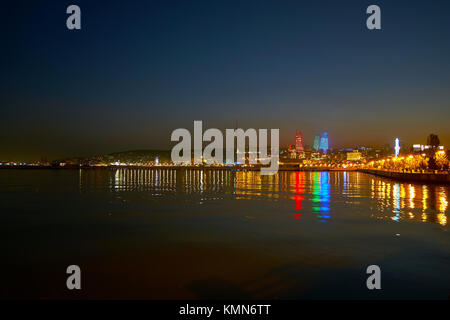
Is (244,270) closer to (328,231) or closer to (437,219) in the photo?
(328,231)

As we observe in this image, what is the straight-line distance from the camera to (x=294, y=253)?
409 inches

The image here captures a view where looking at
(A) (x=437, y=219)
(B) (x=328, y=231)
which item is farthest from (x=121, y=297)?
(A) (x=437, y=219)

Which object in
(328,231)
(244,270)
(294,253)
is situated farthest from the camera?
(328,231)

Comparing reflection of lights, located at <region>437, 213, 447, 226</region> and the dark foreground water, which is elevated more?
the dark foreground water

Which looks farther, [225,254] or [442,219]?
[442,219]

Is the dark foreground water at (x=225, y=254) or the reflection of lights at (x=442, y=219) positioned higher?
the dark foreground water at (x=225, y=254)

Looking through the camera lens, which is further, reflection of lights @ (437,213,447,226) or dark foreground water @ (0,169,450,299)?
reflection of lights @ (437,213,447,226)

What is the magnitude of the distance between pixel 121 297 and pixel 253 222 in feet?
30.7

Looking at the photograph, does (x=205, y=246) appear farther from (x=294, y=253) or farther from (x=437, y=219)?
(x=437, y=219)

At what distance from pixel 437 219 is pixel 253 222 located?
24.9 feet

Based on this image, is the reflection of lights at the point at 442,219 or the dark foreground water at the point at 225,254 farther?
the reflection of lights at the point at 442,219
